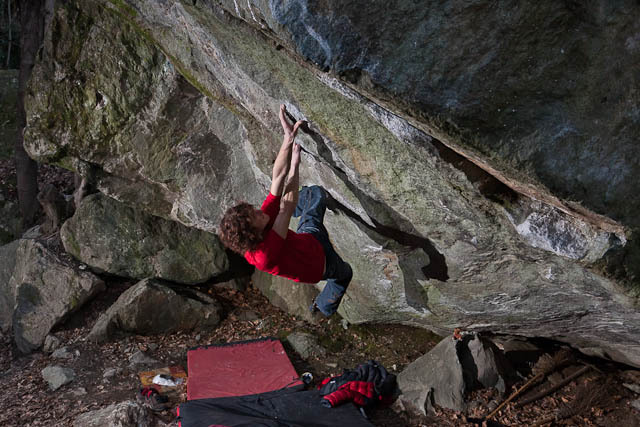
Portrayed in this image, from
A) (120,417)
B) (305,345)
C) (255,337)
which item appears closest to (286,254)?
(120,417)

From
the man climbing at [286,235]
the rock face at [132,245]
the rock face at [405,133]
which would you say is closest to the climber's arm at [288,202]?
the man climbing at [286,235]

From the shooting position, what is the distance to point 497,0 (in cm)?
322

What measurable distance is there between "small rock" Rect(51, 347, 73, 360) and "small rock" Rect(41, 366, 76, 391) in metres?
0.45

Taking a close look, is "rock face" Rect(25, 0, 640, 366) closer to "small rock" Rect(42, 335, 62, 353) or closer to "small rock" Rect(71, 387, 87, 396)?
"small rock" Rect(42, 335, 62, 353)

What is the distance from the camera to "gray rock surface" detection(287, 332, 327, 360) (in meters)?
8.50

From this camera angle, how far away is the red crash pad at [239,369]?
24.3 ft

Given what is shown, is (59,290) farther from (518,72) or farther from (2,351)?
(518,72)

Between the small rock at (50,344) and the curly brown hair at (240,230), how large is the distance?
6072 millimetres

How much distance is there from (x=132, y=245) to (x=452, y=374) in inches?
250

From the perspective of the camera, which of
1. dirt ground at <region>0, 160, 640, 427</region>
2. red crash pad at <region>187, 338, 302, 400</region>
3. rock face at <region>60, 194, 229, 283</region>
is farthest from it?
rock face at <region>60, 194, 229, 283</region>

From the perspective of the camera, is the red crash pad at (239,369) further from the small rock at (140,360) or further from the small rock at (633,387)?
the small rock at (633,387)

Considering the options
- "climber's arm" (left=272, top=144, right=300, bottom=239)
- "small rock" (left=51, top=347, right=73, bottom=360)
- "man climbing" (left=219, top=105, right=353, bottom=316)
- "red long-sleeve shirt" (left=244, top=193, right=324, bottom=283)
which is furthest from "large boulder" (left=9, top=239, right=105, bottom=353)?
"climber's arm" (left=272, top=144, right=300, bottom=239)

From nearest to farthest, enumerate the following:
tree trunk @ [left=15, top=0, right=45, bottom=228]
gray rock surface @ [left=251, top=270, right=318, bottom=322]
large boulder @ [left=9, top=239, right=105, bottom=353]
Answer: large boulder @ [left=9, top=239, right=105, bottom=353]
gray rock surface @ [left=251, top=270, right=318, bottom=322]
tree trunk @ [left=15, top=0, right=45, bottom=228]

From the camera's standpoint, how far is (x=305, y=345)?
8609 mm
